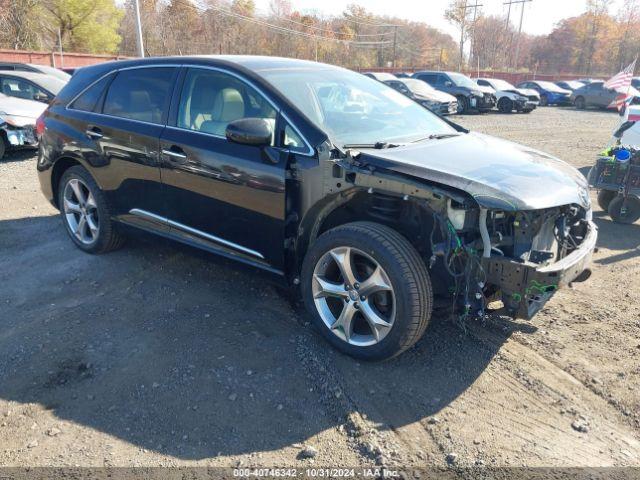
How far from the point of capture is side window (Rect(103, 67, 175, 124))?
415 centimetres

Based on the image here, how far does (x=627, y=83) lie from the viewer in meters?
11.0

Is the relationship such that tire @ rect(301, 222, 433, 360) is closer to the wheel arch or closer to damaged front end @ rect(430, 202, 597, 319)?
damaged front end @ rect(430, 202, 597, 319)

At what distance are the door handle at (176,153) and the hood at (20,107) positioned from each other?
23.0ft

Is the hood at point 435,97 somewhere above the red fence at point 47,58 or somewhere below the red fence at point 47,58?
below

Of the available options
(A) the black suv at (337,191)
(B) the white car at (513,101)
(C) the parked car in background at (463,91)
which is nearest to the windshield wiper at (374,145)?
(A) the black suv at (337,191)

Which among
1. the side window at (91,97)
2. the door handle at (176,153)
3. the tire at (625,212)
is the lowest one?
the tire at (625,212)

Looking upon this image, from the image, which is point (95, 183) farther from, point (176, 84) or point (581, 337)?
point (581, 337)

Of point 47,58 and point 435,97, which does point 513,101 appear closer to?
point 435,97

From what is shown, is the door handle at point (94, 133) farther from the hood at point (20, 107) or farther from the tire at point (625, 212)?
the hood at point (20, 107)

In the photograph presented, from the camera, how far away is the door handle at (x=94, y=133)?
4559 mm

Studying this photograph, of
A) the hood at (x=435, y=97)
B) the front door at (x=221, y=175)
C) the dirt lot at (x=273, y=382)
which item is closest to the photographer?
the dirt lot at (x=273, y=382)

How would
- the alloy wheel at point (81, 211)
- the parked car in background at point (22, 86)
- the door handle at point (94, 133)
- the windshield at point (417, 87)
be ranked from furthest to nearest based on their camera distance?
the windshield at point (417, 87) → the parked car in background at point (22, 86) → the alloy wheel at point (81, 211) → the door handle at point (94, 133)

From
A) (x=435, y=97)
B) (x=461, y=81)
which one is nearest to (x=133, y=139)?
(x=435, y=97)

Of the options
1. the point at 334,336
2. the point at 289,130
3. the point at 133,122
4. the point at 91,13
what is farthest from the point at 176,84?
the point at 91,13
